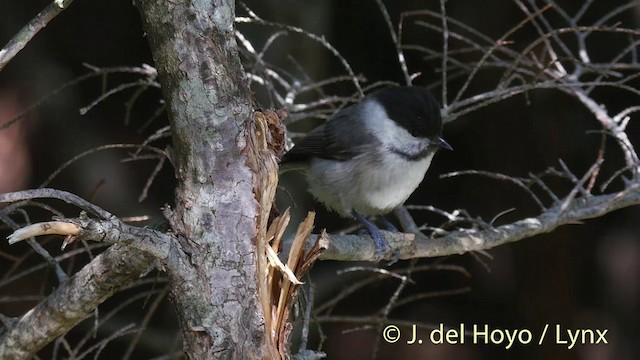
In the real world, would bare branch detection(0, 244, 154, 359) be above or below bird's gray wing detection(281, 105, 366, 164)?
above

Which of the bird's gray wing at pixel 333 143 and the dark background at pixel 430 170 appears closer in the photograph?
the bird's gray wing at pixel 333 143

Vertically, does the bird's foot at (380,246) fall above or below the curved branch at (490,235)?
above

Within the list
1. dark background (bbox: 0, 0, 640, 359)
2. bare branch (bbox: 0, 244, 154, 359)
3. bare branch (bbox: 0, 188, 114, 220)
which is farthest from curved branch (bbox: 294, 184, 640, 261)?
dark background (bbox: 0, 0, 640, 359)

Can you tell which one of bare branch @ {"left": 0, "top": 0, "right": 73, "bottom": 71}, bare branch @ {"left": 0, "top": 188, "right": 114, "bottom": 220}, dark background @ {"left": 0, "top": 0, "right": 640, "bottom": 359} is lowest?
dark background @ {"left": 0, "top": 0, "right": 640, "bottom": 359}

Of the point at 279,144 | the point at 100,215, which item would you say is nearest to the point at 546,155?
the point at 279,144

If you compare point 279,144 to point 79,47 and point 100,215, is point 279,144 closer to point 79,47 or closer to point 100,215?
point 100,215

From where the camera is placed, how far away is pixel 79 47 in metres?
4.70

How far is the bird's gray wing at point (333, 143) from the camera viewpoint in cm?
354

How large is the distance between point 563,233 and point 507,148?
551mm

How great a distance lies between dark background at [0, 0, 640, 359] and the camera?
4410mm

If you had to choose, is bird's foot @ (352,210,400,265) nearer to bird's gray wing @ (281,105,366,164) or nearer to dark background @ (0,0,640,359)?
bird's gray wing @ (281,105,366,164)

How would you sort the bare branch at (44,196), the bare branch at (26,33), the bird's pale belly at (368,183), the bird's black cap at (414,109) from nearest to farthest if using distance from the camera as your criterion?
the bare branch at (44,196), the bare branch at (26,33), the bird's black cap at (414,109), the bird's pale belly at (368,183)

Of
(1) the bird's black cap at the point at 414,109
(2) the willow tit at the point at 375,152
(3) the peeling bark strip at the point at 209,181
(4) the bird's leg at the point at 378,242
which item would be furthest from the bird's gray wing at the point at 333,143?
(3) the peeling bark strip at the point at 209,181

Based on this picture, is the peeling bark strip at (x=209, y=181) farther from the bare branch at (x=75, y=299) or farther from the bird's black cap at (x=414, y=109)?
the bird's black cap at (x=414, y=109)
